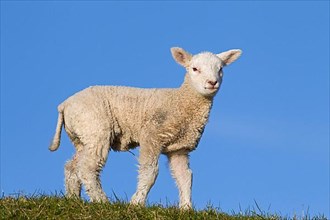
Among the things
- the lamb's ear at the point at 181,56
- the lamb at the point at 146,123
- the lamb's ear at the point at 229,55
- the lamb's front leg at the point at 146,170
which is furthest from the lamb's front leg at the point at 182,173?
the lamb's ear at the point at 229,55

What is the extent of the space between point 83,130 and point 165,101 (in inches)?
68.5

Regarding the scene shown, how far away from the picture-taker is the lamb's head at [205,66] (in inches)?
559

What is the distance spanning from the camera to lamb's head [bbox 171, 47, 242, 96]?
14211 millimetres

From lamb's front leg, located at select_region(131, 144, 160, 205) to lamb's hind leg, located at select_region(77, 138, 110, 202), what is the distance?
34.0 inches

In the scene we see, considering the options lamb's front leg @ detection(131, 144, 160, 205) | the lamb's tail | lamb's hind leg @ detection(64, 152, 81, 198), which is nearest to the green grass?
lamb's front leg @ detection(131, 144, 160, 205)

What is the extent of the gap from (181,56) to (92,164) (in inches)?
113

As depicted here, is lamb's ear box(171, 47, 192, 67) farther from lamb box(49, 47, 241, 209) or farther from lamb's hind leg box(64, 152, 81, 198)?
lamb's hind leg box(64, 152, 81, 198)

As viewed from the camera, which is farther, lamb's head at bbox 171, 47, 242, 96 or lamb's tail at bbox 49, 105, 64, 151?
lamb's tail at bbox 49, 105, 64, 151

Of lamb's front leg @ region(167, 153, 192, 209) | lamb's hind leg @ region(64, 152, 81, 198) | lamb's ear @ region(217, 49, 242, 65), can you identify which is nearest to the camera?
lamb's front leg @ region(167, 153, 192, 209)

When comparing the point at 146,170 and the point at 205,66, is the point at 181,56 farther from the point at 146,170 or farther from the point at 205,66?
the point at 146,170

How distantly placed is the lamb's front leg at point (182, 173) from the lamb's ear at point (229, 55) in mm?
2166

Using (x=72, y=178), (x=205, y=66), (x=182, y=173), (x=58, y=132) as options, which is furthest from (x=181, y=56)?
(x=72, y=178)

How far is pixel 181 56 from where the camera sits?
15.2m

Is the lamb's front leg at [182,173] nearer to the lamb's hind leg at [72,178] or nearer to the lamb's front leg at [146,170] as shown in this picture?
the lamb's front leg at [146,170]
